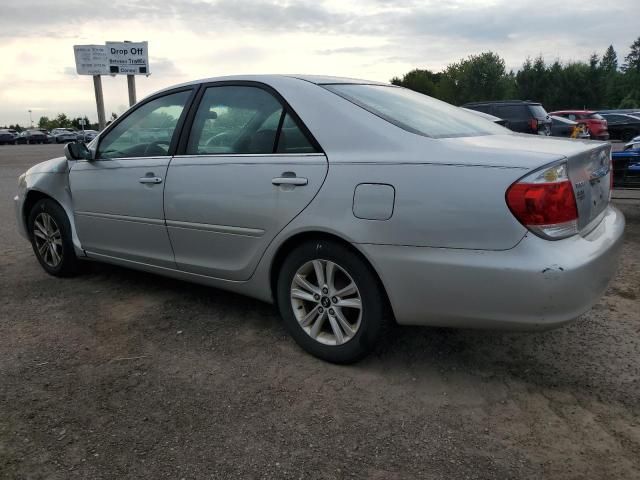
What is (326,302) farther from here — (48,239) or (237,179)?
(48,239)

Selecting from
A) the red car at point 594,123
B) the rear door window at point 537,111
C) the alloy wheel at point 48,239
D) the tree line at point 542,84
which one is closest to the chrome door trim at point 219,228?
the alloy wheel at point 48,239

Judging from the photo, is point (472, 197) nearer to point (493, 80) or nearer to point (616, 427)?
point (616, 427)

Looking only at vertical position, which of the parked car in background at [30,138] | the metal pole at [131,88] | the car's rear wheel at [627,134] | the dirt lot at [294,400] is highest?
the metal pole at [131,88]

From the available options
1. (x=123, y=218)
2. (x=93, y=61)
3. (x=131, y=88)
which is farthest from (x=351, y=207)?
(x=93, y=61)

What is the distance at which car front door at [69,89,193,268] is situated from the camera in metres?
3.80

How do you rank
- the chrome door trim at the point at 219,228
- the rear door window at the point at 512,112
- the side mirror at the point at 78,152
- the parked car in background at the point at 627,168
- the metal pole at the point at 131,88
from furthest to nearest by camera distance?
the metal pole at the point at 131,88, the rear door window at the point at 512,112, the parked car in background at the point at 627,168, the side mirror at the point at 78,152, the chrome door trim at the point at 219,228

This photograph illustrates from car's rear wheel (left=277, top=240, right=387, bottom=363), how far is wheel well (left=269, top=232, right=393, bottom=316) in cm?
2

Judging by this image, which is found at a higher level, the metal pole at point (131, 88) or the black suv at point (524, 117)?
the metal pole at point (131, 88)

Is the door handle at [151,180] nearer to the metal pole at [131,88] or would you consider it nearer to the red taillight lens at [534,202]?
the red taillight lens at [534,202]

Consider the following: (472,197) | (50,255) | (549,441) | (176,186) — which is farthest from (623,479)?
(50,255)

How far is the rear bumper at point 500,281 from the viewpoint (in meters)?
2.43

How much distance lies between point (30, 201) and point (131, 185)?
1.58 meters

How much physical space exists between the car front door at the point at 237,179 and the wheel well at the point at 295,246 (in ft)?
0.33

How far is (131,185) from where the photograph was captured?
3934mm
